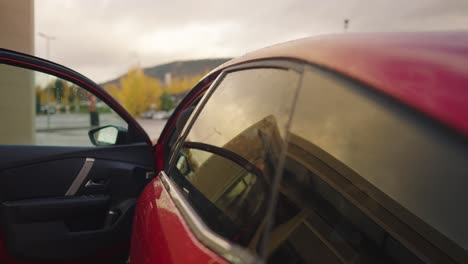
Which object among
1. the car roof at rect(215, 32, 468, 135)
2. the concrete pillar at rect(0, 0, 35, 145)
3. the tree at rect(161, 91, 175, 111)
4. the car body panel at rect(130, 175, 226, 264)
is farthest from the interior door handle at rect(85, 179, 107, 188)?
the tree at rect(161, 91, 175, 111)

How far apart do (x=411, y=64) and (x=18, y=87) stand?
30.6ft

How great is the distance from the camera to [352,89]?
2.83ft

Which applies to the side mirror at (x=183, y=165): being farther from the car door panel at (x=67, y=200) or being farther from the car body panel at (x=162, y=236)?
the car door panel at (x=67, y=200)

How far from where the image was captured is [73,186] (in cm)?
263

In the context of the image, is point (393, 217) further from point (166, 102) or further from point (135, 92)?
point (166, 102)

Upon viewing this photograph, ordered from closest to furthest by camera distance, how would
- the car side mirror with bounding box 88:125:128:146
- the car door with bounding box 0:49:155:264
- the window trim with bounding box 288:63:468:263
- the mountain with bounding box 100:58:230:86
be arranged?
1. the window trim with bounding box 288:63:468:263
2. the car door with bounding box 0:49:155:264
3. the car side mirror with bounding box 88:125:128:146
4. the mountain with bounding box 100:58:230:86

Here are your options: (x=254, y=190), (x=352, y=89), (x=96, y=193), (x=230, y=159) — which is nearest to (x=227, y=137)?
(x=230, y=159)

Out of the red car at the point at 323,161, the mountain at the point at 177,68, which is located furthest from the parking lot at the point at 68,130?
the mountain at the point at 177,68

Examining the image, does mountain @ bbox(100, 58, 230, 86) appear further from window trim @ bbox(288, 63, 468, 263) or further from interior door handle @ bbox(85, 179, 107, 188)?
window trim @ bbox(288, 63, 468, 263)

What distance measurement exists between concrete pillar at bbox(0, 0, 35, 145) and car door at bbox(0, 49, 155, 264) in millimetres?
6480

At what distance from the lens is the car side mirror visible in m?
2.83

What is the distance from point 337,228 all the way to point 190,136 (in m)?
0.80

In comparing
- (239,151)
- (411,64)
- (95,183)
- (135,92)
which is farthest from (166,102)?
(411,64)

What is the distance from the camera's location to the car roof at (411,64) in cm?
67
